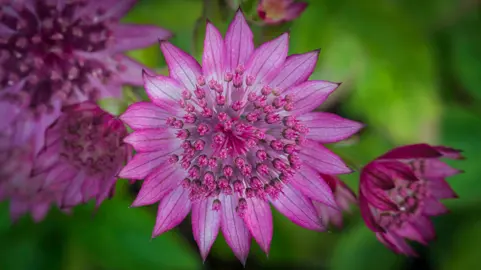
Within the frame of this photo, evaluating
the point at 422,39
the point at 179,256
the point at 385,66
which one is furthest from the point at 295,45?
the point at 179,256

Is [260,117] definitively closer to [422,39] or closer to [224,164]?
[224,164]

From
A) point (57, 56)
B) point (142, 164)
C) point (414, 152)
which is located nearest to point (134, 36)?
point (57, 56)

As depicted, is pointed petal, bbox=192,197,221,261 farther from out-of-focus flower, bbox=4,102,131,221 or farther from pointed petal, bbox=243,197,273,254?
out-of-focus flower, bbox=4,102,131,221

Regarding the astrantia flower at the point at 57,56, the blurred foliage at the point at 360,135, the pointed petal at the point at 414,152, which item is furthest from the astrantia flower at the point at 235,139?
the blurred foliage at the point at 360,135

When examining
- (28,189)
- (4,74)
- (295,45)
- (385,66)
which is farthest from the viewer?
(385,66)

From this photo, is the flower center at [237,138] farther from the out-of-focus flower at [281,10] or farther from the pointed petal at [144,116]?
the out-of-focus flower at [281,10]

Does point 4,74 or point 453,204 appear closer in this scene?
point 4,74

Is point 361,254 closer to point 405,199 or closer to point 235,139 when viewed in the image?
point 405,199
